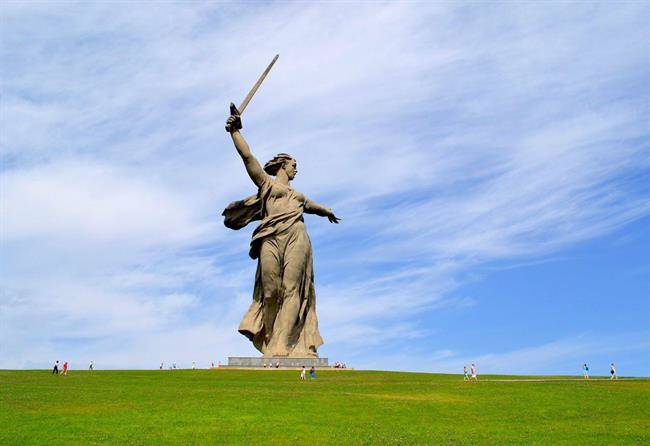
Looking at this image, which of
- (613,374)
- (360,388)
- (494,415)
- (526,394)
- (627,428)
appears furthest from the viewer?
(613,374)

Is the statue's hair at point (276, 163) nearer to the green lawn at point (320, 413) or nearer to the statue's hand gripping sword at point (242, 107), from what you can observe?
the statue's hand gripping sword at point (242, 107)

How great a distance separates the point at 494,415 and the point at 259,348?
71.3 ft

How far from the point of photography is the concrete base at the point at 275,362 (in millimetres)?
36594

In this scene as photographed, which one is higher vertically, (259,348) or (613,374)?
(259,348)

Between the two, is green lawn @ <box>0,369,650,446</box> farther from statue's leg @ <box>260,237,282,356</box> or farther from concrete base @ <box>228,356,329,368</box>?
statue's leg @ <box>260,237,282,356</box>

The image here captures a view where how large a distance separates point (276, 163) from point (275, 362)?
432 inches

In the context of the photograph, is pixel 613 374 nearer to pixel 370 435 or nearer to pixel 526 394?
pixel 526 394

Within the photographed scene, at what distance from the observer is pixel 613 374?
33.9m

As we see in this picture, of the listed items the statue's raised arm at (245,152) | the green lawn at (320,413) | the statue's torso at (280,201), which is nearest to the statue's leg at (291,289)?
the statue's torso at (280,201)

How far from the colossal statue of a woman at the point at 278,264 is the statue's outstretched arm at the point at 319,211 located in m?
0.63

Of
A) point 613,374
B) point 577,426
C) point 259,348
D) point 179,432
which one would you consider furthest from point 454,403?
point 259,348

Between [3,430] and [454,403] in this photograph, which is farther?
[454,403]

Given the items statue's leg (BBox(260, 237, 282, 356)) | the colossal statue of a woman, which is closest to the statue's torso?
the colossal statue of a woman

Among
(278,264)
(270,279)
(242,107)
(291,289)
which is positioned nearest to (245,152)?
(242,107)
